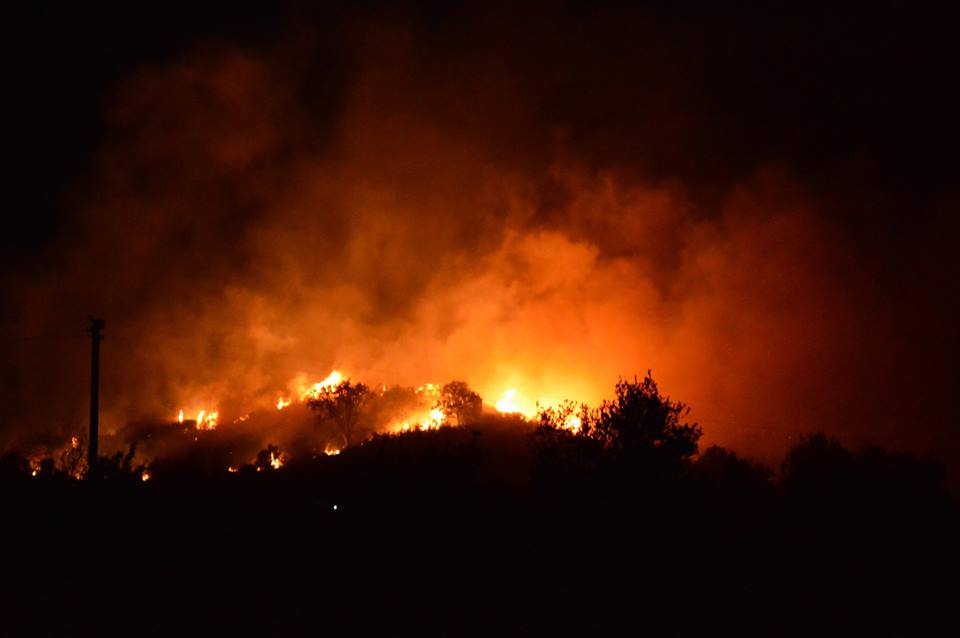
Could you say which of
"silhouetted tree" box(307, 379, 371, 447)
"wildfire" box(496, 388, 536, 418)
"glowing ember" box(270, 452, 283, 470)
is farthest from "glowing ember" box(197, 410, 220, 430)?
"wildfire" box(496, 388, 536, 418)

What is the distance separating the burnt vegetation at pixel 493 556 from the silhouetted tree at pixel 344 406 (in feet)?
173

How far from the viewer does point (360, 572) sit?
20094 mm

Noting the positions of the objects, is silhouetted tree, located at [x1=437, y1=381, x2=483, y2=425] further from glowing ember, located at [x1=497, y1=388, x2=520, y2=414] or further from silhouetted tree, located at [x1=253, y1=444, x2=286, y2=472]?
silhouetted tree, located at [x1=253, y1=444, x2=286, y2=472]

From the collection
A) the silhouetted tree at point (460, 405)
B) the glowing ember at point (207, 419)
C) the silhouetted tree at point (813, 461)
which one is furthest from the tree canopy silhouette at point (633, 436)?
the glowing ember at point (207, 419)

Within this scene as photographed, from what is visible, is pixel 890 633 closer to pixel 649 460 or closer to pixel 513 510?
pixel 649 460

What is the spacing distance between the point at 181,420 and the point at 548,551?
314 feet

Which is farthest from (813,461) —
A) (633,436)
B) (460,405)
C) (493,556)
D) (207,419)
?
(207,419)

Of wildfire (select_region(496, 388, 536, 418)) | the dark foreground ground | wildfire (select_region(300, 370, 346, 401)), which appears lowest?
the dark foreground ground

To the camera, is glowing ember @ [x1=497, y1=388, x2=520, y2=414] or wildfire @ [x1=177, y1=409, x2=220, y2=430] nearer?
glowing ember @ [x1=497, y1=388, x2=520, y2=414]

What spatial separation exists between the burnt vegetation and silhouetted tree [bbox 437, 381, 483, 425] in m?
47.1

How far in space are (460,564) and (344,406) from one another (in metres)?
65.0

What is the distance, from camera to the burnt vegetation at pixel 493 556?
16.3 meters

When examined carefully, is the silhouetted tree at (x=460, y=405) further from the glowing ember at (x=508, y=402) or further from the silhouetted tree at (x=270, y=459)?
the silhouetted tree at (x=270, y=459)

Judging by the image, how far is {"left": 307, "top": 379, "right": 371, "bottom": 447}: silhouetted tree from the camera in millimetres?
83688
